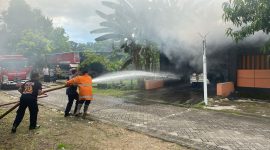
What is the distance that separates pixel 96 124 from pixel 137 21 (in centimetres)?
1047

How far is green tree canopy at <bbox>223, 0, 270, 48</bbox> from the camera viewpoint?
Answer: 32.0ft

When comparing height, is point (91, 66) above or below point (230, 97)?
above

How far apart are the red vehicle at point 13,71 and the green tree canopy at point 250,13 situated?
1567 cm

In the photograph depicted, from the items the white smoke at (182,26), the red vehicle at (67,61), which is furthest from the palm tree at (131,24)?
the red vehicle at (67,61)

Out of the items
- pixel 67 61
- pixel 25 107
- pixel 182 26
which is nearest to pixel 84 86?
pixel 25 107

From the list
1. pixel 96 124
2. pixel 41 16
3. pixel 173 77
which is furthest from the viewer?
pixel 41 16

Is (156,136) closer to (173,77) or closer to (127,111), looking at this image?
(127,111)

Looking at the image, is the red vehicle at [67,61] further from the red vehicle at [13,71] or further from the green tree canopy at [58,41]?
the green tree canopy at [58,41]

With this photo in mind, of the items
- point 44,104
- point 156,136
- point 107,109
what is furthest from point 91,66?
point 156,136

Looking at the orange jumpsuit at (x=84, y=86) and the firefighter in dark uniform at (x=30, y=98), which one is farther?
the orange jumpsuit at (x=84, y=86)

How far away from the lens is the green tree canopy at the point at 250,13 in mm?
9758

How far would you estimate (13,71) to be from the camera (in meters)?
22.0

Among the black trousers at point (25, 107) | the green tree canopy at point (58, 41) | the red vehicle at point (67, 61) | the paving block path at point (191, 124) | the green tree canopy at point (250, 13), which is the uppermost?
the green tree canopy at point (58, 41)

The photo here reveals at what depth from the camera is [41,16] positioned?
65125 millimetres
